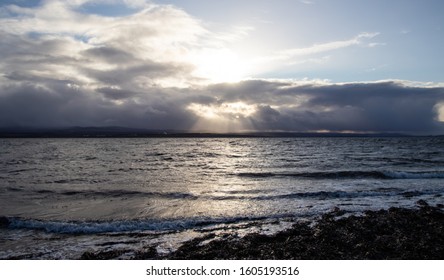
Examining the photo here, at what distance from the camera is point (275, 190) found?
2300 centimetres

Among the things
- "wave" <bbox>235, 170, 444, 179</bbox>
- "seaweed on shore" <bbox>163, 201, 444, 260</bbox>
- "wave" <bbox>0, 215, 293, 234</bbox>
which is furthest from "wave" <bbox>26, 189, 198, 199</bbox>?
"wave" <bbox>235, 170, 444, 179</bbox>

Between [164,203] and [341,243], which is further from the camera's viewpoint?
[164,203]

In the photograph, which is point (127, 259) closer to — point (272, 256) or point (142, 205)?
point (272, 256)

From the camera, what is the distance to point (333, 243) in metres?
10.8

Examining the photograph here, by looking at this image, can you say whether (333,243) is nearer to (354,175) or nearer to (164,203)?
(164,203)

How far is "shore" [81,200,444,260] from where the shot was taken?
32.6 ft

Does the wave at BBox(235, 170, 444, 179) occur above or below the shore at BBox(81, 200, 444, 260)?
below

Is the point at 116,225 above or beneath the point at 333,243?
beneath

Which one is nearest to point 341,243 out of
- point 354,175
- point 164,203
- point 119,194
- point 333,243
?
point 333,243

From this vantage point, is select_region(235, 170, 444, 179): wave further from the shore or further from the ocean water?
the shore

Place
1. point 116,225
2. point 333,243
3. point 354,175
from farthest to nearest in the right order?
1. point 354,175
2. point 116,225
3. point 333,243

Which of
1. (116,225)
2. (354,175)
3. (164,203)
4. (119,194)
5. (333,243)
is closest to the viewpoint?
(333,243)
